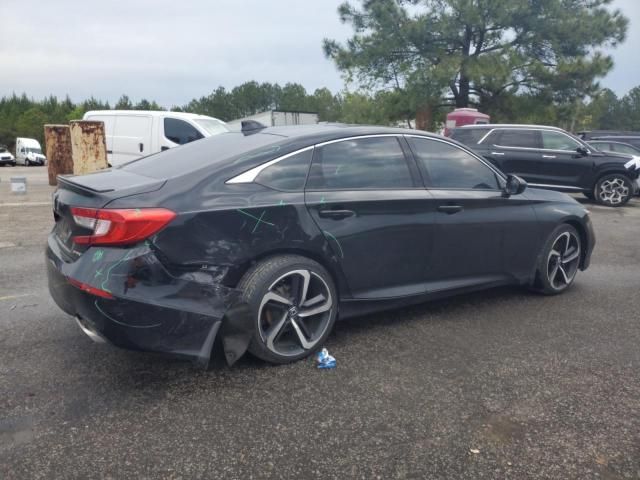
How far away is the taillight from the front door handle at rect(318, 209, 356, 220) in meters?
0.94

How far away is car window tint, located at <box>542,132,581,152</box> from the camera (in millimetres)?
12344

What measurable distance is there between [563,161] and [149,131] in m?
9.34

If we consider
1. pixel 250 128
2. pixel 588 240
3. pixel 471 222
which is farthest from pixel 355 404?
pixel 588 240

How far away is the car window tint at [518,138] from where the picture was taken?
40.8 feet

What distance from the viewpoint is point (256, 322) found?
3197mm

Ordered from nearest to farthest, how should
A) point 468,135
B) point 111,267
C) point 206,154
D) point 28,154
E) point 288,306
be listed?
point 111,267 < point 288,306 < point 206,154 < point 468,135 < point 28,154

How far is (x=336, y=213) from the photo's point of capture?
352cm

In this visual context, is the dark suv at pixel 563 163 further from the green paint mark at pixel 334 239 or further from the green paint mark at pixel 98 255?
the green paint mark at pixel 98 255

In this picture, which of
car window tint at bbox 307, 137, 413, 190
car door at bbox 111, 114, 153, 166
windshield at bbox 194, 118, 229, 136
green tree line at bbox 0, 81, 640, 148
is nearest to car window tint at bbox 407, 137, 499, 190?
car window tint at bbox 307, 137, 413, 190

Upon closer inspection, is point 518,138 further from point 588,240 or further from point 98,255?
point 98,255

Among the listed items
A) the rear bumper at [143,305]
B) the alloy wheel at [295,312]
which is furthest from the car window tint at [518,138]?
the rear bumper at [143,305]

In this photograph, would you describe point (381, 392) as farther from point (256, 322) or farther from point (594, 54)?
point (594, 54)

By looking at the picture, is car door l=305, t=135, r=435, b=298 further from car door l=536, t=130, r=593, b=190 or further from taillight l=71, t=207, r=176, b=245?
car door l=536, t=130, r=593, b=190

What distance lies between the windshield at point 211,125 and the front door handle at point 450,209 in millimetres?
9175
